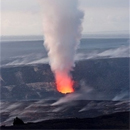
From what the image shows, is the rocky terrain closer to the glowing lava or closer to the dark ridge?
the glowing lava

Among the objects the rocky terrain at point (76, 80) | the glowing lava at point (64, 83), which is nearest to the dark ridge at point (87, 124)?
the rocky terrain at point (76, 80)

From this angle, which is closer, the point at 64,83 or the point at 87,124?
the point at 87,124

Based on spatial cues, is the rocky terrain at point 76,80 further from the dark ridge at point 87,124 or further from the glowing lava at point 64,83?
the dark ridge at point 87,124

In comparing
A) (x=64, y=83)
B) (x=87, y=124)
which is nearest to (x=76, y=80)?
(x=64, y=83)

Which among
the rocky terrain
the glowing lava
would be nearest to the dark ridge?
the rocky terrain

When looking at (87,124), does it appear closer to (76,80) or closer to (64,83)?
(64,83)

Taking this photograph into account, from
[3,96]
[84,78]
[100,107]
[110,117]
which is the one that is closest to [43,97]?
[3,96]

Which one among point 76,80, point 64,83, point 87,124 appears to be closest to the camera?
point 87,124

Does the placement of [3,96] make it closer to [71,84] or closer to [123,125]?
[71,84]

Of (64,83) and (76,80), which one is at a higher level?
(76,80)

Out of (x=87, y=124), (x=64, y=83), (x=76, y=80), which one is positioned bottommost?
(x=87, y=124)
